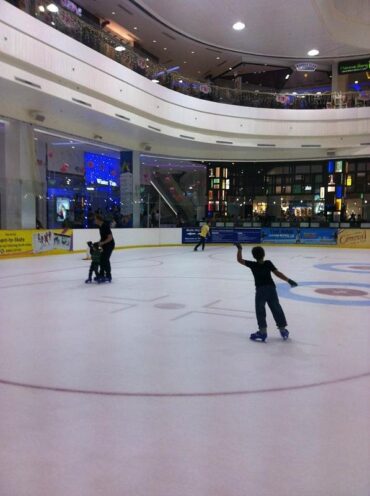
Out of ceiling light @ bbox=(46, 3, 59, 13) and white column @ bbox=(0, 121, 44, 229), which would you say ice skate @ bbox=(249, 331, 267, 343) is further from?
ceiling light @ bbox=(46, 3, 59, 13)

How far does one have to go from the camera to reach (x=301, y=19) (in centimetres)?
2045

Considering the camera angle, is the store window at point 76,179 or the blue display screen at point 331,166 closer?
the store window at point 76,179

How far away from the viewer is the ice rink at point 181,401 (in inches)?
93.9

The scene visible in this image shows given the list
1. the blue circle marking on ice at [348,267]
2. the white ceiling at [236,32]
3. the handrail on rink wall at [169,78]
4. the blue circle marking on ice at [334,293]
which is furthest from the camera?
the white ceiling at [236,32]

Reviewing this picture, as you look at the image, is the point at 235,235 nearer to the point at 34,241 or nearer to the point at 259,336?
the point at 34,241

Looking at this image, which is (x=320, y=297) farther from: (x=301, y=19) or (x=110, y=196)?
(x=301, y=19)

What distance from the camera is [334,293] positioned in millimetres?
8797

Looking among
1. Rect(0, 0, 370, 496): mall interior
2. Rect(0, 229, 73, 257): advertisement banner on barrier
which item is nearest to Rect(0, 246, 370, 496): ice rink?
Rect(0, 0, 370, 496): mall interior

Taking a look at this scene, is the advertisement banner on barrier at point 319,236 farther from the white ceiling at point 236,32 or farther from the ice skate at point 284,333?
the ice skate at point 284,333

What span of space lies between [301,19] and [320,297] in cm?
1683

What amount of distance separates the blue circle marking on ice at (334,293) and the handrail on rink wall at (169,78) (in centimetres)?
1141

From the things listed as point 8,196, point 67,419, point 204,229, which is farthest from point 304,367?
point 204,229

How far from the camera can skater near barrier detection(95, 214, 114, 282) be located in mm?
9484

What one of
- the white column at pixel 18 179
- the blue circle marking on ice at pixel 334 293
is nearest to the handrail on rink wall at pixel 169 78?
the white column at pixel 18 179
